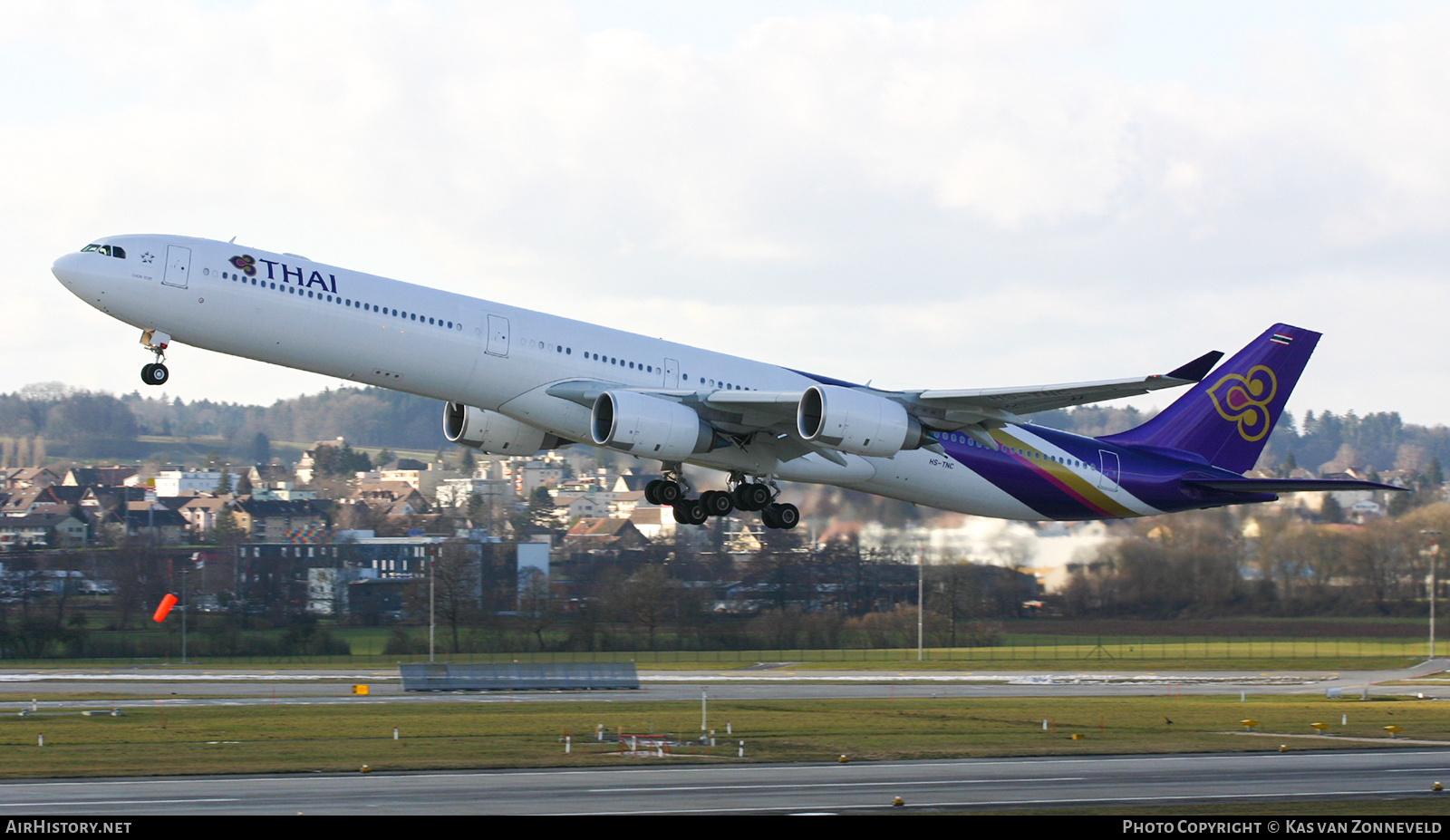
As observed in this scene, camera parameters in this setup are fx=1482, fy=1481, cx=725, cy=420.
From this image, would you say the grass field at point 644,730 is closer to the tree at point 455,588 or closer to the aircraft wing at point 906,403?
the aircraft wing at point 906,403

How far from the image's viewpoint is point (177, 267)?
98.1 feet

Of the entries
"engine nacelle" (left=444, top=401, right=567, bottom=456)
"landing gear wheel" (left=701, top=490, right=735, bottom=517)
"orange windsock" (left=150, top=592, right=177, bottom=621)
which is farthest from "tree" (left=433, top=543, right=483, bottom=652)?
"landing gear wheel" (left=701, top=490, right=735, bottom=517)

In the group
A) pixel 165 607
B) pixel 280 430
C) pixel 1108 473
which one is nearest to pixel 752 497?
pixel 1108 473

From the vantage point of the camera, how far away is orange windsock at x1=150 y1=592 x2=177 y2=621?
70.1 m

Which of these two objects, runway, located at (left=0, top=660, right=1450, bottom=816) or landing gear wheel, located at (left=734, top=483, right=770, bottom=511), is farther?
landing gear wheel, located at (left=734, top=483, right=770, bottom=511)

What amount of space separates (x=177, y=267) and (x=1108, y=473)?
2429 centimetres

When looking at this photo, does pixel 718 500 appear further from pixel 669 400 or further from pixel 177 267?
pixel 177 267

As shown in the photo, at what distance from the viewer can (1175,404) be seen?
139ft

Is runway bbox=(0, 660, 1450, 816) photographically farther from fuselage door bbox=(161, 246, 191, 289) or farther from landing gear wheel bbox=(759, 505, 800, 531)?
fuselage door bbox=(161, 246, 191, 289)

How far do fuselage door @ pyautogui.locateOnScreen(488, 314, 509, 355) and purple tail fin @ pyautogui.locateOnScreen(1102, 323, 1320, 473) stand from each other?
18156 millimetres

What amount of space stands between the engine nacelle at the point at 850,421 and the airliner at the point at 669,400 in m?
0.04

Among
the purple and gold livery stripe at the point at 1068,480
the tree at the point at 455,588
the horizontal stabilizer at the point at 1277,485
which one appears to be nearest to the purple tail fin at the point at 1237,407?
the horizontal stabilizer at the point at 1277,485

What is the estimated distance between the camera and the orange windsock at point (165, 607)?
70125mm
